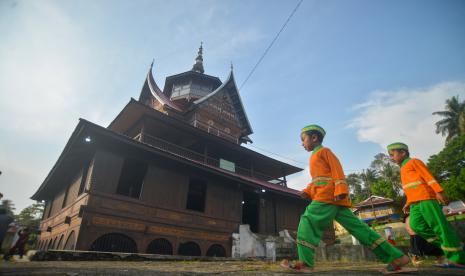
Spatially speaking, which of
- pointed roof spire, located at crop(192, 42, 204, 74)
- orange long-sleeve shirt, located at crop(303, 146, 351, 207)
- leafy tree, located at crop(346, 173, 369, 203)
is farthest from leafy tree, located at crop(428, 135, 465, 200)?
orange long-sleeve shirt, located at crop(303, 146, 351, 207)

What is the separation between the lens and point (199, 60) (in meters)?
27.5

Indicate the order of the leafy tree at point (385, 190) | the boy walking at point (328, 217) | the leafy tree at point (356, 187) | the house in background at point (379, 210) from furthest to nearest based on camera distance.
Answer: the leafy tree at point (356, 187)
the leafy tree at point (385, 190)
the house in background at point (379, 210)
the boy walking at point (328, 217)

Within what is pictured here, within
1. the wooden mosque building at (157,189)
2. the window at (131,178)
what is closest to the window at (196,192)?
the wooden mosque building at (157,189)

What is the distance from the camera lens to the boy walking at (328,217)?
2.60 m

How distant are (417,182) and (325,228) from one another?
1724 mm

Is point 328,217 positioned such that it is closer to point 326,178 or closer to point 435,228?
point 326,178

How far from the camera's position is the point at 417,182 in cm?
Answer: 341

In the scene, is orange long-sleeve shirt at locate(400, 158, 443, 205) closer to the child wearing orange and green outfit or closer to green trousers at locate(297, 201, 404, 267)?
the child wearing orange and green outfit

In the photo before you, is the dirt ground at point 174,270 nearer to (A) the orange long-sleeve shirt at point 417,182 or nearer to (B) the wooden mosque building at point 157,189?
(A) the orange long-sleeve shirt at point 417,182

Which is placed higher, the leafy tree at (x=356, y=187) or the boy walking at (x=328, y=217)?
the leafy tree at (x=356, y=187)

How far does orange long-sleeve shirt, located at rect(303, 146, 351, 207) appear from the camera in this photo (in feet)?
9.32

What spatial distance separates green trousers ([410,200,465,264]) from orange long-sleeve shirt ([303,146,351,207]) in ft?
4.14

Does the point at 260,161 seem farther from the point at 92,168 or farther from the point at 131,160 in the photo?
the point at 92,168

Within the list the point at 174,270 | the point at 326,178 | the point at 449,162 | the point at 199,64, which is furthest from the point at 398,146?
the point at 449,162
